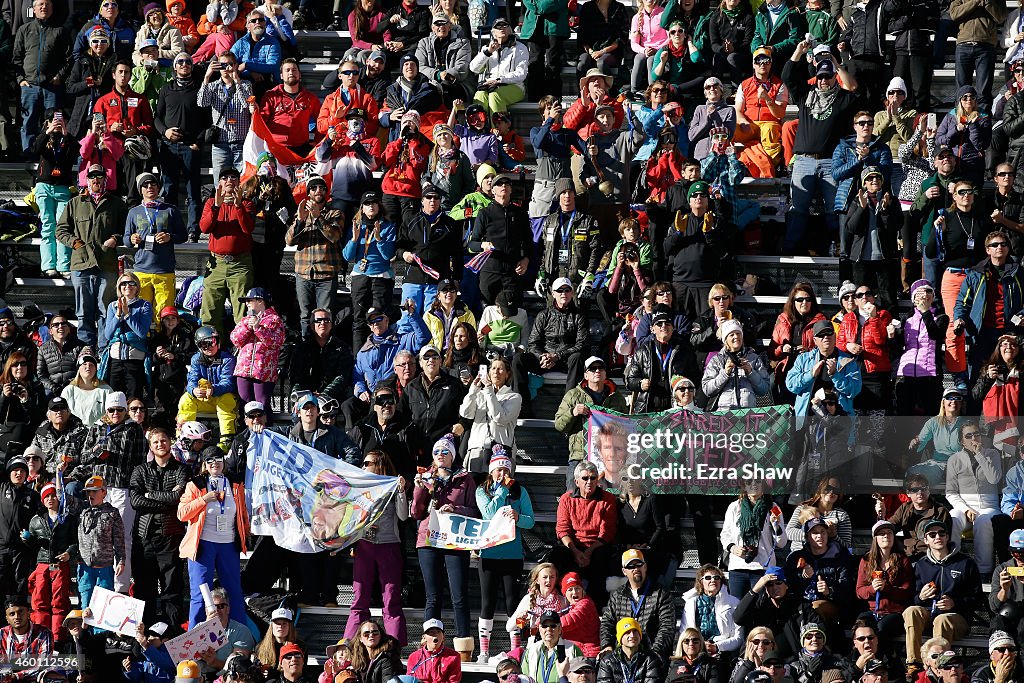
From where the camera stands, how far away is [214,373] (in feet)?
68.8

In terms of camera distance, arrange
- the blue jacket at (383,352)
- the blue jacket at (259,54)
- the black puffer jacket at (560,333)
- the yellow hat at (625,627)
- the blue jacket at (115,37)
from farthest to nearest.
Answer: the blue jacket at (115,37) → the blue jacket at (259,54) → the blue jacket at (383,352) → the black puffer jacket at (560,333) → the yellow hat at (625,627)

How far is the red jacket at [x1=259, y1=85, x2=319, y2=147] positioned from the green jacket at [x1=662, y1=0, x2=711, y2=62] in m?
3.96

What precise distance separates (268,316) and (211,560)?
2702mm

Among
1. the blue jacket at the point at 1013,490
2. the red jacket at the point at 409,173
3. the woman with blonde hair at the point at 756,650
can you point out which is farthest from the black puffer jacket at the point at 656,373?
the red jacket at the point at 409,173

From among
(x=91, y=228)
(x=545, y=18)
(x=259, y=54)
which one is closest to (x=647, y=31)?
(x=545, y=18)

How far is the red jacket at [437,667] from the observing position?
18.3 m

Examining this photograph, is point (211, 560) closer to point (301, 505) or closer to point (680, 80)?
point (301, 505)

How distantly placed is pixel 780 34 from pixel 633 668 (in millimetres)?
8402

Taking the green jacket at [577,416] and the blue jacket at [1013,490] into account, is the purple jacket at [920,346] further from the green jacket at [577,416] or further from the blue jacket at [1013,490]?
the green jacket at [577,416]

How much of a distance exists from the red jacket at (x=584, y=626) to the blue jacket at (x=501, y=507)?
0.91m

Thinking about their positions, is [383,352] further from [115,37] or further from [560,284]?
[115,37]

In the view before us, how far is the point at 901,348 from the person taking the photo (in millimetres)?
20562

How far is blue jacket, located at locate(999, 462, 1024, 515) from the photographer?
1917 cm

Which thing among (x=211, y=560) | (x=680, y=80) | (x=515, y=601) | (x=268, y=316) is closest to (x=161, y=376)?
(x=268, y=316)
